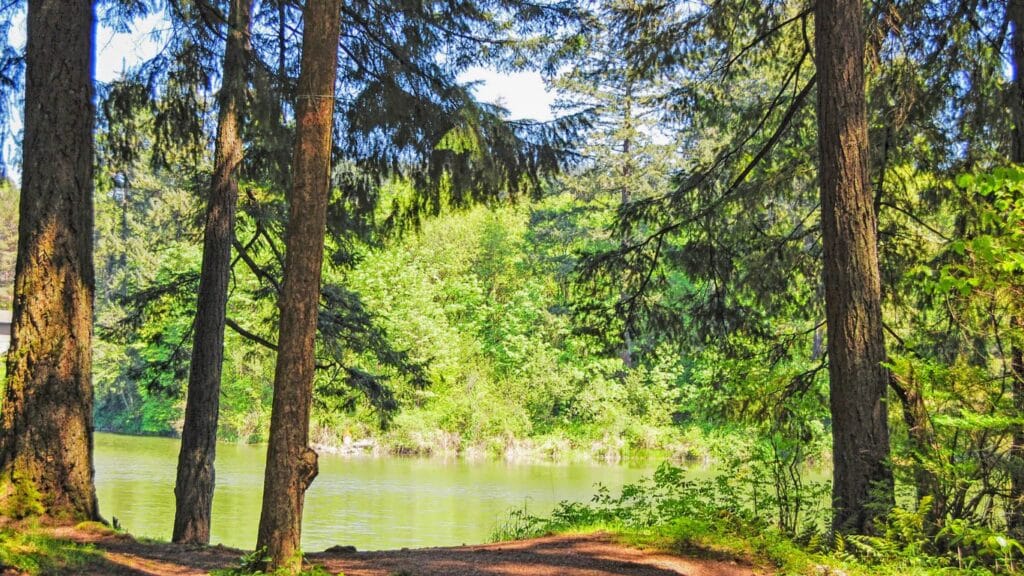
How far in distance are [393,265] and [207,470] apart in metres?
21.2

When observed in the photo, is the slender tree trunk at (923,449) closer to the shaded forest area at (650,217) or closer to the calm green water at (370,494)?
the shaded forest area at (650,217)

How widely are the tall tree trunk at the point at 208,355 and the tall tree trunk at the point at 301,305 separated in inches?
116

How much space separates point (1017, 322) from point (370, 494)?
1367 cm

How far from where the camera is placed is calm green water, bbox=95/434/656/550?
1275 cm

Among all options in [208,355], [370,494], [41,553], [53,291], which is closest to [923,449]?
[41,553]

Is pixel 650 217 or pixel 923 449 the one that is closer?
pixel 923 449

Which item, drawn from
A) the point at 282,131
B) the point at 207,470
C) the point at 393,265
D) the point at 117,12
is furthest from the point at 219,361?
the point at 393,265

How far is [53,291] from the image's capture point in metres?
5.53

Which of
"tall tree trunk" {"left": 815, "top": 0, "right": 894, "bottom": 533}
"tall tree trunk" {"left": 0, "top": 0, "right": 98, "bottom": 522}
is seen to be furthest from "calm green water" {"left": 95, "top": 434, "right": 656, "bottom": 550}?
"tall tree trunk" {"left": 815, "top": 0, "right": 894, "bottom": 533}

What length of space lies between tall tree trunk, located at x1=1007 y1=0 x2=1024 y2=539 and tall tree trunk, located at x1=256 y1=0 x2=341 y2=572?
12.5ft

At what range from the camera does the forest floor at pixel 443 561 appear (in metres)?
5.00

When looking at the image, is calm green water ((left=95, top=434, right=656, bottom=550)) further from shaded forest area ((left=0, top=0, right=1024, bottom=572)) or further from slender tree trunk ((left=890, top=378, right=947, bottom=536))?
slender tree trunk ((left=890, top=378, right=947, bottom=536))

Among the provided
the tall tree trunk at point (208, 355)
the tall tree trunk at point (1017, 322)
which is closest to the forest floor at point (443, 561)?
the tall tree trunk at point (1017, 322)

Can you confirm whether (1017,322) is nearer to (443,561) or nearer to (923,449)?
(923,449)
